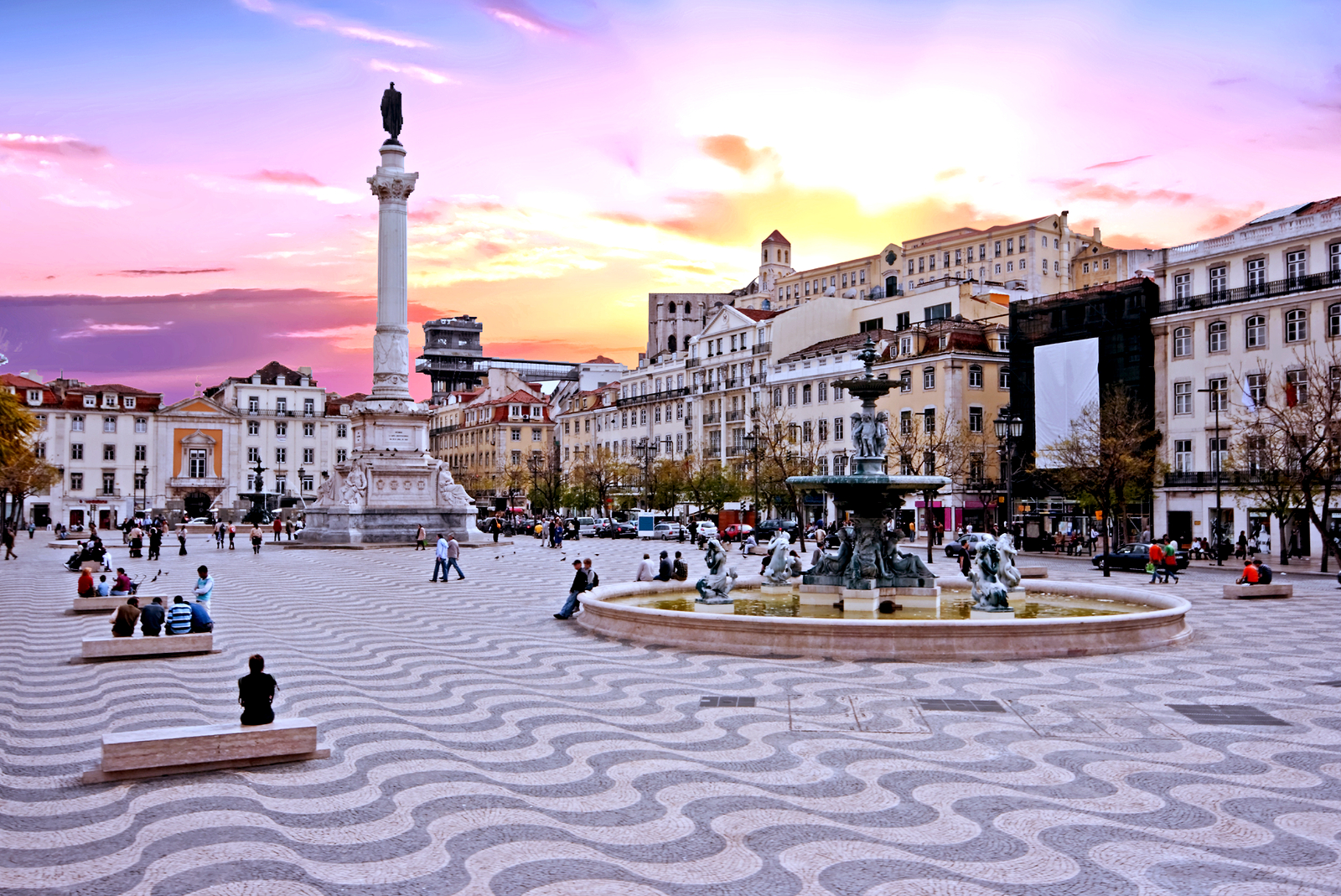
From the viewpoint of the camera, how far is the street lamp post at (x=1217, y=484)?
130 feet

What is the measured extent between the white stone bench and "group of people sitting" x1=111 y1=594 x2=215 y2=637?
6.90m

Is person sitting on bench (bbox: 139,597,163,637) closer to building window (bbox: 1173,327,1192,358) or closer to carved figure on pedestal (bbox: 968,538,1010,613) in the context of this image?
carved figure on pedestal (bbox: 968,538,1010,613)

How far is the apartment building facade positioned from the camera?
43781mm

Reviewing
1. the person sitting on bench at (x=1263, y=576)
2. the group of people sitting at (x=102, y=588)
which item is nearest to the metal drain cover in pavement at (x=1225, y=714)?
the person sitting on bench at (x=1263, y=576)

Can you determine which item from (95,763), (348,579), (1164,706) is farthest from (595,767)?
(348,579)

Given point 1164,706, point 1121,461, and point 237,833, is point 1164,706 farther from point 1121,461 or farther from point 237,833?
point 1121,461

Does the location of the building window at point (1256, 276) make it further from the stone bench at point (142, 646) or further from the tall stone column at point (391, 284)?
the stone bench at point (142, 646)

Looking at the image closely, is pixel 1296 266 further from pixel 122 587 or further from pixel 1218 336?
pixel 122 587

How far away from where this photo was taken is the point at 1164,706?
39.0 feet

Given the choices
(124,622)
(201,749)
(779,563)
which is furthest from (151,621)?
(779,563)

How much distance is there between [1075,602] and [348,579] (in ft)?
61.0

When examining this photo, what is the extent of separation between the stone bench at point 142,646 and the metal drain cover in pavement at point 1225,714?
12.6 metres

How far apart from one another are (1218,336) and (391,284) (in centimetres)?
3644

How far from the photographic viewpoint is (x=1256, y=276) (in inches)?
1845
